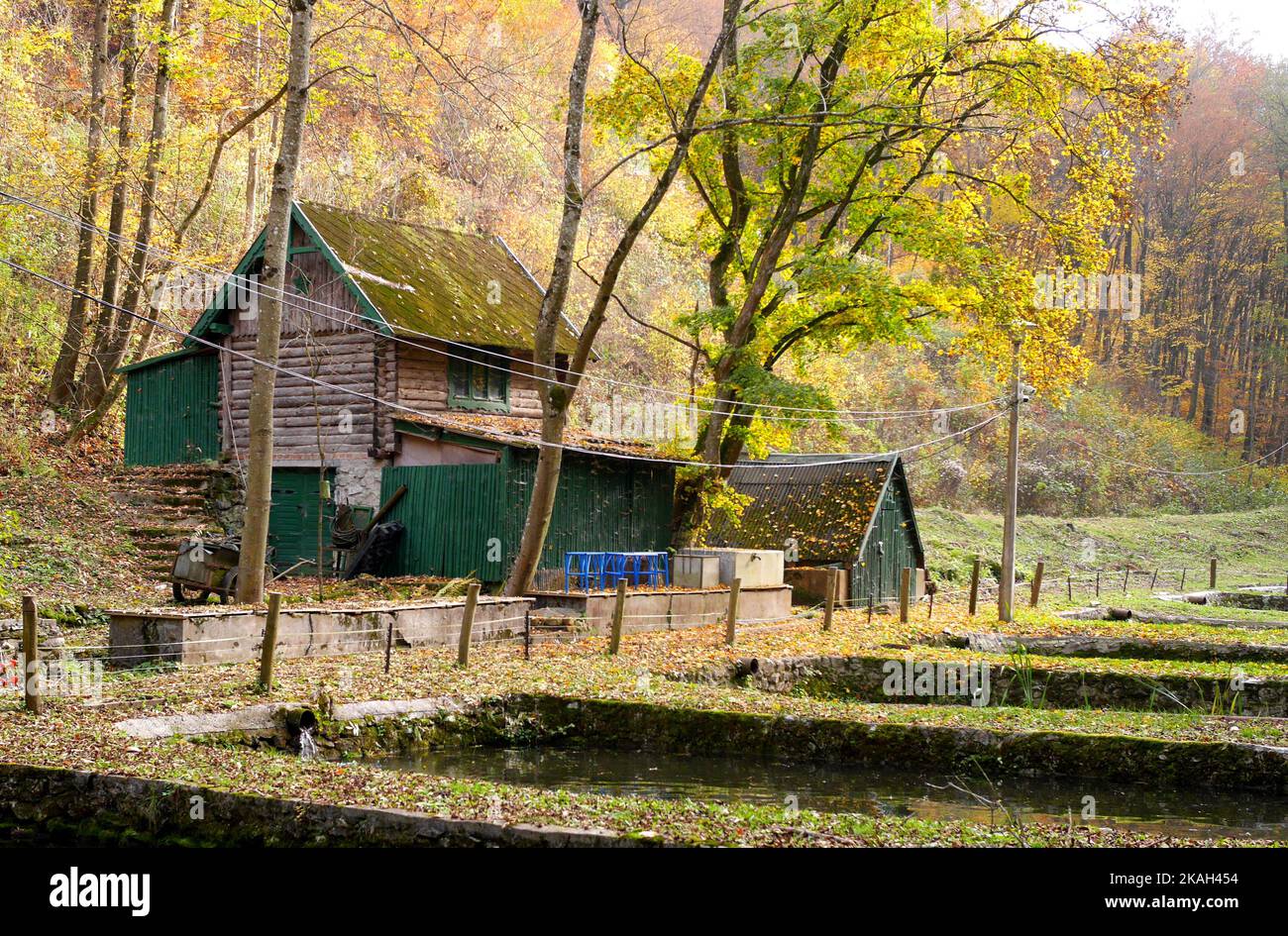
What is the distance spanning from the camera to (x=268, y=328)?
18234 millimetres

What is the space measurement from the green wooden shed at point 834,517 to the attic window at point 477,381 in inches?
244

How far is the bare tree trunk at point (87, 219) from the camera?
1129 inches

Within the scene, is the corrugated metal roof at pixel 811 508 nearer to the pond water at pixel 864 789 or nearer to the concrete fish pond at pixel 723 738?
the concrete fish pond at pixel 723 738

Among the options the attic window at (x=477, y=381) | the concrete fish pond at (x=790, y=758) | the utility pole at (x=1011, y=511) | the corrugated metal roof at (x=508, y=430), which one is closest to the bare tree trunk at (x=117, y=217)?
the attic window at (x=477, y=381)

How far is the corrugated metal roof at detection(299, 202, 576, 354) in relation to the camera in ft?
90.3

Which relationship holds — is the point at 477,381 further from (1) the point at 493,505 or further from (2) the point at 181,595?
(2) the point at 181,595

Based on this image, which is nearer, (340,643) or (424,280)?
(340,643)

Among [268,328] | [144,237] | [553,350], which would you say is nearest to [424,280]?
[144,237]

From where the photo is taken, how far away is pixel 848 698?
19875 mm

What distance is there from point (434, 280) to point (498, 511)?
24.4ft
